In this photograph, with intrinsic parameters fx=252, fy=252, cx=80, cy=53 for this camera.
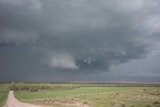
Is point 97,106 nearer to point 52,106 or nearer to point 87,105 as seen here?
point 87,105

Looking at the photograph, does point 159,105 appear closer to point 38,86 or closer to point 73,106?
point 73,106

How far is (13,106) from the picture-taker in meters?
56.9

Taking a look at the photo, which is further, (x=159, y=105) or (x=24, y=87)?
(x=24, y=87)

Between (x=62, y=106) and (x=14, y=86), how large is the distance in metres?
138

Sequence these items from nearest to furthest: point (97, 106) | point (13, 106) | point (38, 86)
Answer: point (97, 106) < point (13, 106) < point (38, 86)

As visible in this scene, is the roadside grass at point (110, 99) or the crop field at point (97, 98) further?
the crop field at point (97, 98)

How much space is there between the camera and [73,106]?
52344 mm

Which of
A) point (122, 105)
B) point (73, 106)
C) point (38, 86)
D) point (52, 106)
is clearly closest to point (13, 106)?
point (52, 106)

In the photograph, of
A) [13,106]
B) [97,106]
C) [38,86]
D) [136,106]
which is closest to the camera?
[136,106]

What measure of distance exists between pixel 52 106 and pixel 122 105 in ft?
51.1

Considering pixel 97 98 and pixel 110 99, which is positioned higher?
pixel 97 98

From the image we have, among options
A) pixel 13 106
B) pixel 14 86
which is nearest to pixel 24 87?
pixel 14 86

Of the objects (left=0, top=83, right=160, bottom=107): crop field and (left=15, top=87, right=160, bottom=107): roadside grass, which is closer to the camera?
(left=15, top=87, right=160, bottom=107): roadside grass

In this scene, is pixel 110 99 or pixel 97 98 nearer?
pixel 110 99
